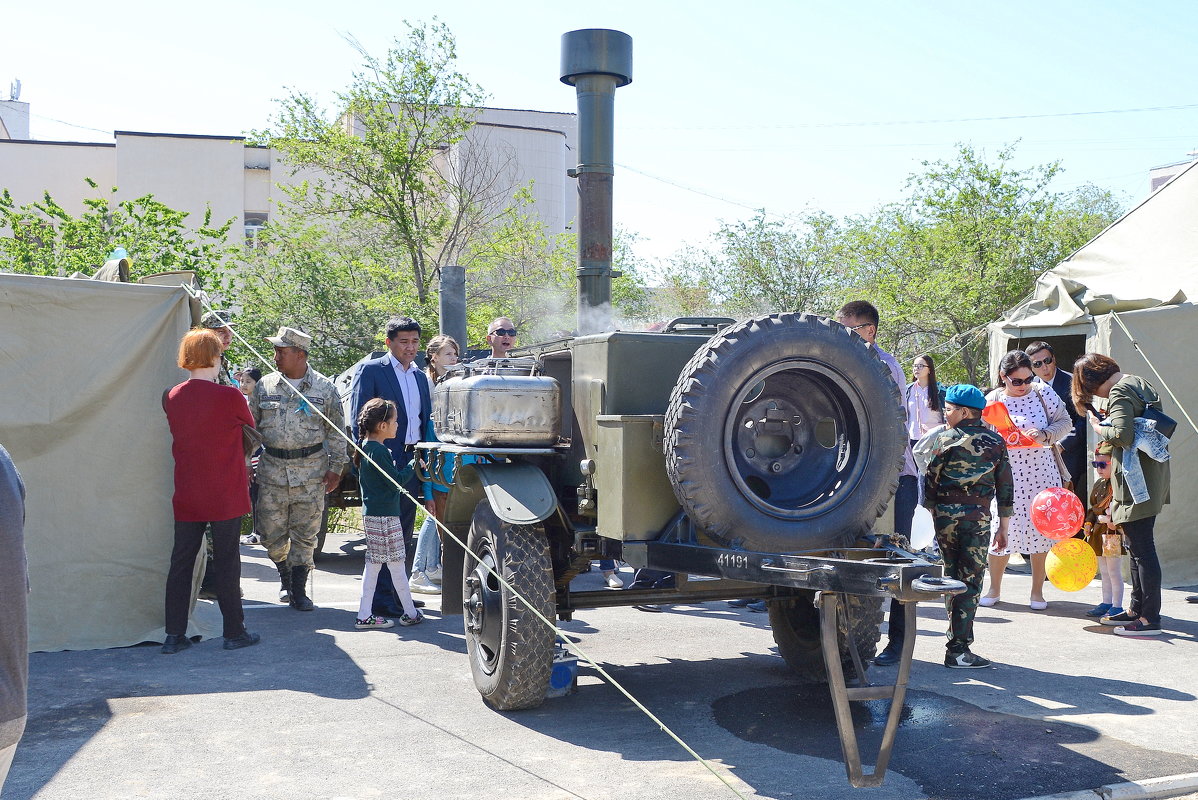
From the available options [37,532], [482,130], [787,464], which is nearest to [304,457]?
[37,532]

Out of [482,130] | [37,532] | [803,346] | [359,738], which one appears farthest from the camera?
[482,130]

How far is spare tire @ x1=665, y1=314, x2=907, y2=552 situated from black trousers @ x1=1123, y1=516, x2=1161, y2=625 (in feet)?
10.4

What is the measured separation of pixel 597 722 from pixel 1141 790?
2.21m

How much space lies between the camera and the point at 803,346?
4125 mm

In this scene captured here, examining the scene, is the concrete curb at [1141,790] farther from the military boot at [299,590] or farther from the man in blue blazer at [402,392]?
the military boot at [299,590]

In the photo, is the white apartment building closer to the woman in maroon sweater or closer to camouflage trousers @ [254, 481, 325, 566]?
camouflage trousers @ [254, 481, 325, 566]

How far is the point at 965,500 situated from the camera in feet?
18.5

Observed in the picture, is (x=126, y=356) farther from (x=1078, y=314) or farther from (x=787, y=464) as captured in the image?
(x=1078, y=314)

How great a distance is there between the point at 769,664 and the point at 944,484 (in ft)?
4.57

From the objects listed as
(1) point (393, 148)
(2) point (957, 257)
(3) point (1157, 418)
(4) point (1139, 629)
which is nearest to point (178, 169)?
(1) point (393, 148)

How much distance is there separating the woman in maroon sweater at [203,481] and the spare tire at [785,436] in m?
3.16

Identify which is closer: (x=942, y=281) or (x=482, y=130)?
(x=942, y=281)

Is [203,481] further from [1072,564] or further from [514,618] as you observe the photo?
[1072,564]

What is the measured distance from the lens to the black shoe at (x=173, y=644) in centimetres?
605
